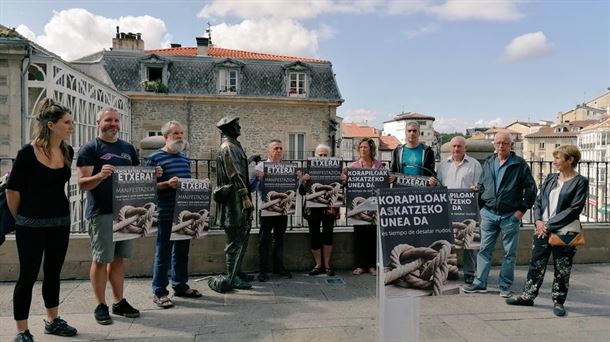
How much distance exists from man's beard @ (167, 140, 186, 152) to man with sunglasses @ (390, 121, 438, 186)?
2846 mm

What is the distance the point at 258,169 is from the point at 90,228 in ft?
7.45

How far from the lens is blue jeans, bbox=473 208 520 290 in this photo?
538cm

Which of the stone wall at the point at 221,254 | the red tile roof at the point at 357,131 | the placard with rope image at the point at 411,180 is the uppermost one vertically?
the red tile roof at the point at 357,131

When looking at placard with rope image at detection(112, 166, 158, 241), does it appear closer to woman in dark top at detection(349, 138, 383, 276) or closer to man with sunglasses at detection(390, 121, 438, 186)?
woman in dark top at detection(349, 138, 383, 276)

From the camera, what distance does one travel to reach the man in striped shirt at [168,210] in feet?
16.2

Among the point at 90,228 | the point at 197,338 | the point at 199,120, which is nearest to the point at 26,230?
the point at 90,228

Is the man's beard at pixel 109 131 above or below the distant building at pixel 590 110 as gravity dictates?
below

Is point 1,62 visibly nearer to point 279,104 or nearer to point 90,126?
point 90,126

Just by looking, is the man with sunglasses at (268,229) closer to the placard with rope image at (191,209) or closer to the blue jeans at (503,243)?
the placard with rope image at (191,209)

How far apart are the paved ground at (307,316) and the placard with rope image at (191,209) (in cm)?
81

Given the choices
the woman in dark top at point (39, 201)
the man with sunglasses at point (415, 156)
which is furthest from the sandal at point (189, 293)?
the man with sunglasses at point (415, 156)

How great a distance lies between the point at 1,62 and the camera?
13938 mm

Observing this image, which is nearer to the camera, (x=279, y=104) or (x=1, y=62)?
(x=1, y=62)

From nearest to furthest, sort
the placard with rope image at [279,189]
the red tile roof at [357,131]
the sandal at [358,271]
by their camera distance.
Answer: the placard with rope image at [279,189] → the sandal at [358,271] → the red tile roof at [357,131]
